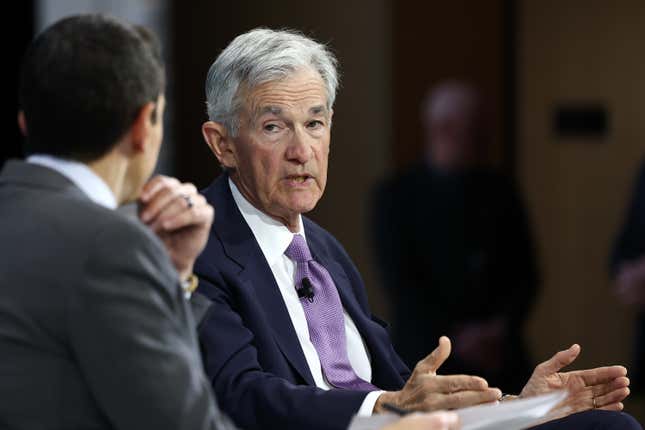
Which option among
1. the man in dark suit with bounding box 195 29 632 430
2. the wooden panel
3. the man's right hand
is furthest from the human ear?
the wooden panel

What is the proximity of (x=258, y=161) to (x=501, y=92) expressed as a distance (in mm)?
2934

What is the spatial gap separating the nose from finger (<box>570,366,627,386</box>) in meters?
0.66

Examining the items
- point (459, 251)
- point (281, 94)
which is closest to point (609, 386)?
point (281, 94)

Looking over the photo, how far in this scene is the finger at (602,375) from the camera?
7.07ft

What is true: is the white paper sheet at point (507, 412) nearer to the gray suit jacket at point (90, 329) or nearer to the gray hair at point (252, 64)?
the gray suit jacket at point (90, 329)

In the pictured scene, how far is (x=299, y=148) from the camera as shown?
7.23 ft

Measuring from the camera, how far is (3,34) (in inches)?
184

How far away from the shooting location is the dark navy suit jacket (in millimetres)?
1955

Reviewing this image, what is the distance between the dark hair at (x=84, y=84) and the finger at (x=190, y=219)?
18 cm

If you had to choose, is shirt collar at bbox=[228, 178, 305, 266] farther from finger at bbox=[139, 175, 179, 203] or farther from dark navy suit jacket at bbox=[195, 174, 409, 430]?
finger at bbox=[139, 175, 179, 203]

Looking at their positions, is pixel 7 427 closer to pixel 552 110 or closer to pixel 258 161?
pixel 258 161

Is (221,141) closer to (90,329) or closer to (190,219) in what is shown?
(190,219)

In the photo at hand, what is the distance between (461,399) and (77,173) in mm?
747

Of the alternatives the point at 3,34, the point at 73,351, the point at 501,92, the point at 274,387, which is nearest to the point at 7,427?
the point at 73,351
